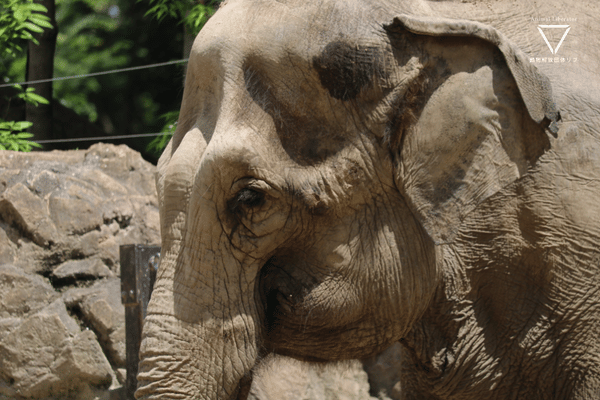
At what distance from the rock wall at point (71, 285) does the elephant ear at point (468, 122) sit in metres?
2.31

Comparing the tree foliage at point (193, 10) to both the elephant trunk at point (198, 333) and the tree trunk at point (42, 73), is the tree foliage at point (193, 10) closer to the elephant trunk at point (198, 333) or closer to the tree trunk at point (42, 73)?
the tree trunk at point (42, 73)

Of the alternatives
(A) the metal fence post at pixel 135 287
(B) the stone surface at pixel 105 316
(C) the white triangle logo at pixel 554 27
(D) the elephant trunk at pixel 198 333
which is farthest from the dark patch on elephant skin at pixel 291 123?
(B) the stone surface at pixel 105 316

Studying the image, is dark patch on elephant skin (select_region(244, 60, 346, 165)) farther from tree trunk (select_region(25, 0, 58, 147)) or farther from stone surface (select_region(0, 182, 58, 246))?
tree trunk (select_region(25, 0, 58, 147))

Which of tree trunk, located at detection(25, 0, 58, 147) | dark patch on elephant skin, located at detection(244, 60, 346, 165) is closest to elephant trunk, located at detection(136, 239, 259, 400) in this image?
dark patch on elephant skin, located at detection(244, 60, 346, 165)

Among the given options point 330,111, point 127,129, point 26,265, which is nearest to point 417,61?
point 330,111

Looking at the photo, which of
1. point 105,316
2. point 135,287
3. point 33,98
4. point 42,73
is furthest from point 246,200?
point 42,73

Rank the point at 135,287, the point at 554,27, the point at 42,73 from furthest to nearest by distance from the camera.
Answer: the point at 42,73 < the point at 135,287 < the point at 554,27

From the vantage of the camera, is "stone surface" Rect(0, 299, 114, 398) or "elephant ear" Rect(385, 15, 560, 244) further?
"stone surface" Rect(0, 299, 114, 398)

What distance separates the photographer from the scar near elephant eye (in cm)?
167

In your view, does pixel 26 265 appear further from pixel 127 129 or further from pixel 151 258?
pixel 127 129

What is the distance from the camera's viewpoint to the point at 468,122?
1693 millimetres

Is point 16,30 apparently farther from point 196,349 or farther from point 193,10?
point 196,349

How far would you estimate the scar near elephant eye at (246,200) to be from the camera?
1673mm

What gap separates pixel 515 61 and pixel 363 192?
18.9 inches
